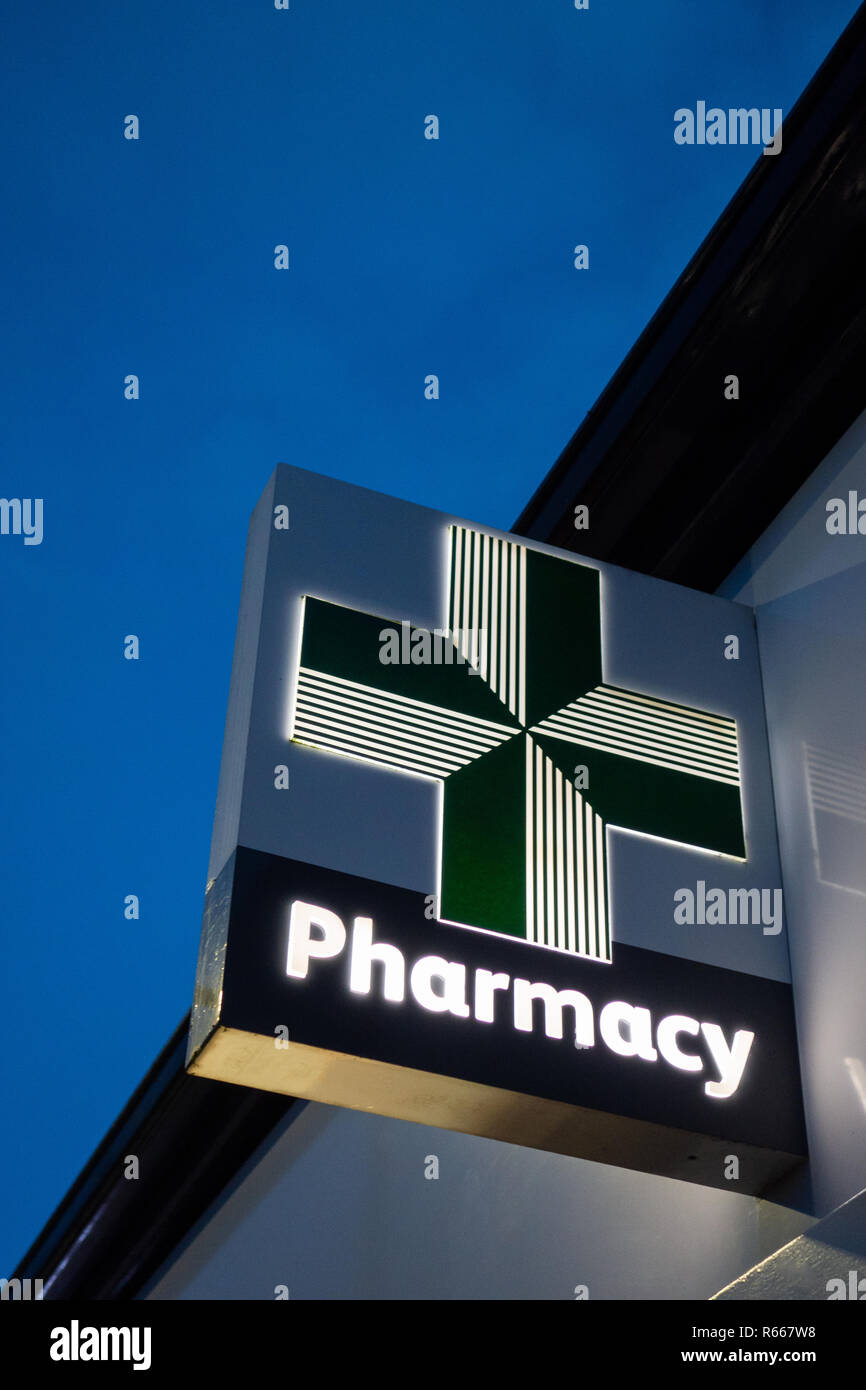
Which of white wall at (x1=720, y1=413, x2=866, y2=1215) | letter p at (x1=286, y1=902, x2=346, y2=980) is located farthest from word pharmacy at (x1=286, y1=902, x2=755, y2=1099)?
white wall at (x1=720, y1=413, x2=866, y2=1215)

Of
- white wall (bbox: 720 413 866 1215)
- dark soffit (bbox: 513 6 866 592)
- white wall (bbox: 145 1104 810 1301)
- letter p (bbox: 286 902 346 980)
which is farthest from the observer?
dark soffit (bbox: 513 6 866 592)

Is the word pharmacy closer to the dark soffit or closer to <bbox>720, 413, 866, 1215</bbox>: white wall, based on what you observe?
<bbox>720, 413, 866, 1215</bbox>: white wall

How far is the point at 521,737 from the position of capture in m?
4.27

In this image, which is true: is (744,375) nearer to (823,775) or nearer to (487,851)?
(823,775)

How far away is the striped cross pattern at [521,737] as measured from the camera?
12.9ft

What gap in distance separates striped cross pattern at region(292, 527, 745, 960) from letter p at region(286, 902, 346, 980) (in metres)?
0.31

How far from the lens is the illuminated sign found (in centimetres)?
355

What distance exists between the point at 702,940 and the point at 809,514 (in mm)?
1711

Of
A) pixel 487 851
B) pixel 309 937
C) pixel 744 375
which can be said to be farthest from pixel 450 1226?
pixel 744 375

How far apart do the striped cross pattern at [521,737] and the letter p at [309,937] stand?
0.31 metres

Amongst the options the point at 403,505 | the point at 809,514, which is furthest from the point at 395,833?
the point at 809,514

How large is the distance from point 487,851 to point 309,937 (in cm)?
60

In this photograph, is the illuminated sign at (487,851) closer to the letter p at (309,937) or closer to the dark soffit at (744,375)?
the letter p at (309,937)
